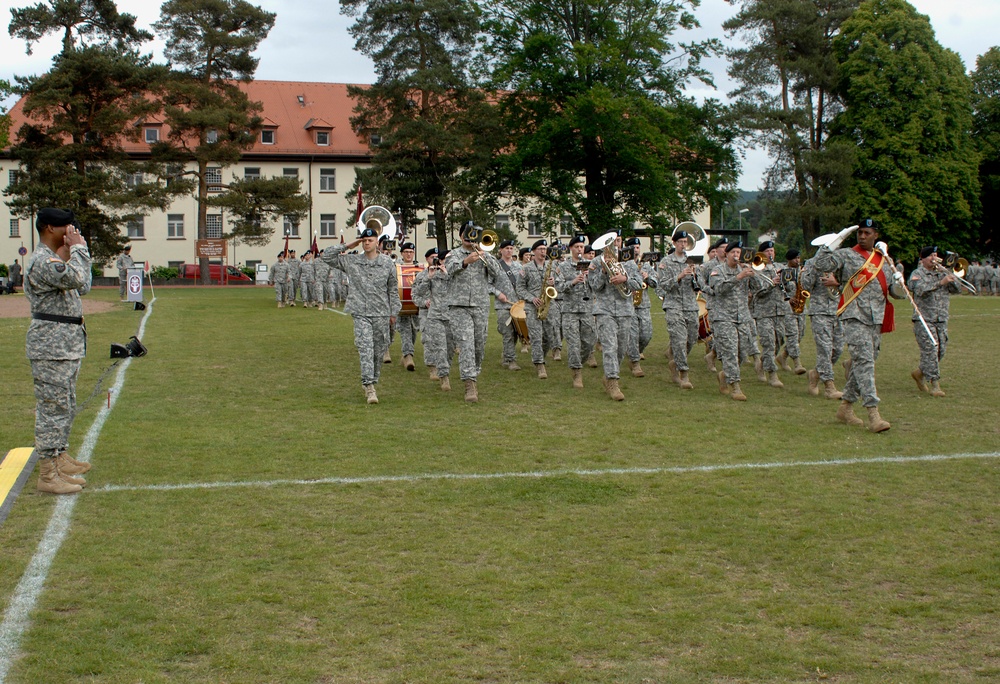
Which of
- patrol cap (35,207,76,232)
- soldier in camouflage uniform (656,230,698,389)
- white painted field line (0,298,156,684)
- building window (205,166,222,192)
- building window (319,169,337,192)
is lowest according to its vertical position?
white painted field line (0,298,156,684)

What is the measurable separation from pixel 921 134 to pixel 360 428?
5032 cm

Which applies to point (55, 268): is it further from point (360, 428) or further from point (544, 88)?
point (544, 88)

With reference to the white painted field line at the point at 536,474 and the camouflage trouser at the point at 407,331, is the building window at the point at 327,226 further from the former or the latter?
the white painted field line at the point at 536,474

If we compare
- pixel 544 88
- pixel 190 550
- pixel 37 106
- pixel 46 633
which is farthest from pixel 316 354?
pixel 37 106

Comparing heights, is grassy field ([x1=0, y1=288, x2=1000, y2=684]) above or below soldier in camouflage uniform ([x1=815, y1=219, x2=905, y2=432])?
below

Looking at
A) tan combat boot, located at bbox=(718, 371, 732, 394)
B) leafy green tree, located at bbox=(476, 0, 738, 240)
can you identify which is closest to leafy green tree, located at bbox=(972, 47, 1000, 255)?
leafy green tree, located at bbox=(476, 0, 738, 240)

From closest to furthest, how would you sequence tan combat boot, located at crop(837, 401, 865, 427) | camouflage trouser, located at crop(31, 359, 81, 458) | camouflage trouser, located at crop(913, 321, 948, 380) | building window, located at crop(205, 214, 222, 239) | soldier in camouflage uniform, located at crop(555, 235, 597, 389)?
1. camouflage trouser, located at crop(31, 359, 81, 458)
2. tan combat boot, located at crop(837, 401, 865, 427)
3. camouflage trouser, located at crop(913, 321, 948, 380)
4. soldier in camouflage uniform, located at crop(555, 235, 597, 389)
5. building window, located at crop(205, 214, 222, 239)

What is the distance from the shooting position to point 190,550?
625cm

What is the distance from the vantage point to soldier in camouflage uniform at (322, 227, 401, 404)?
494 inches

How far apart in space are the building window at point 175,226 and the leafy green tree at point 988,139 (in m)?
53.8

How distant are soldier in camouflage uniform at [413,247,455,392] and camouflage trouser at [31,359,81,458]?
635 centimetres

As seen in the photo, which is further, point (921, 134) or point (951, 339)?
point (921, 134)

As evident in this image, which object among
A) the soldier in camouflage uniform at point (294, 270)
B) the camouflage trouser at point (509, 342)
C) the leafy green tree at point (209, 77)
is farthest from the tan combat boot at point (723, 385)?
the leafy green tree at point (209, 77)

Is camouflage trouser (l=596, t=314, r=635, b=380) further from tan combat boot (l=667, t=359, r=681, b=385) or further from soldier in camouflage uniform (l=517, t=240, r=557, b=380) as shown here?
soldier in camouflage uniform (l=517, t=240, r=557, b=380)
